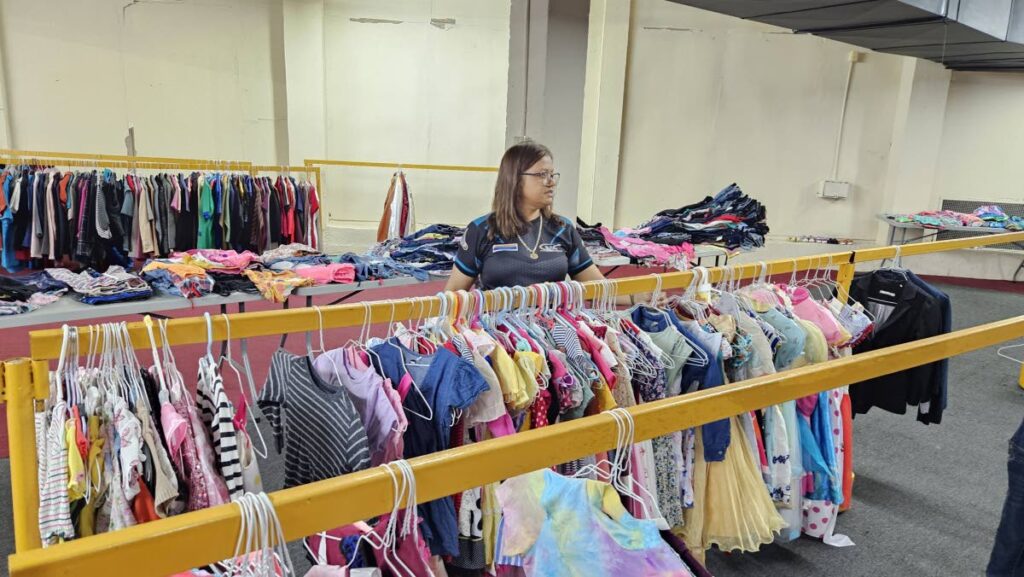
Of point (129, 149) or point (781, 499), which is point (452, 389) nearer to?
point (781, 499)

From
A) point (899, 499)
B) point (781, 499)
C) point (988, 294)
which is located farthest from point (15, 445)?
point (988, 294)

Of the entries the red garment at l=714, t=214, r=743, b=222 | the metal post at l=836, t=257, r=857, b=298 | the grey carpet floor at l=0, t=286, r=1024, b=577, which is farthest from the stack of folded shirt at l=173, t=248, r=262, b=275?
the red garment at l=714, t=214, r=743, b=222

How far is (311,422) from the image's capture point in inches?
55.7

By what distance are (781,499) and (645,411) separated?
1402 millimetres

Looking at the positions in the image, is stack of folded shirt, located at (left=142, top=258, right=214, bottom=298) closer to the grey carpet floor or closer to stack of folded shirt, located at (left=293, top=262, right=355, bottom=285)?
stack of folded shirt, located at (left=293, top=262, right=355, bottom=285)

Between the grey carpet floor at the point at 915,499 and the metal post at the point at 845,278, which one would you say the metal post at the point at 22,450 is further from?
the metal post at the point at 845,278

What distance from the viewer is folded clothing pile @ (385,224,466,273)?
384 cm

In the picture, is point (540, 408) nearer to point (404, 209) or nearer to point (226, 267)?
point (226, 267)

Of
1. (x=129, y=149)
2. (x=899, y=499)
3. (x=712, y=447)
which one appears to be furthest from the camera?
(x=129, y=149)

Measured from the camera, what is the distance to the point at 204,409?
1393 mm

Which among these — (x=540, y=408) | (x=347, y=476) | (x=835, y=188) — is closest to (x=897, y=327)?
(x=540, y=408)

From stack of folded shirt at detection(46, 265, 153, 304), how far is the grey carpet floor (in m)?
0.94

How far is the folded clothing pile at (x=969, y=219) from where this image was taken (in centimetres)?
698

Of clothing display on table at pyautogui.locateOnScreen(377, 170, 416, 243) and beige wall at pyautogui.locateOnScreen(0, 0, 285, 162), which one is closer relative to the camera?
clothing display on table at pyautogui.locateOnScreen(377, 170, 416, 243)
